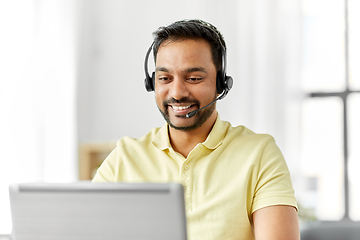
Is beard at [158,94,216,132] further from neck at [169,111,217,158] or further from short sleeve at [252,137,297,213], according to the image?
short sleeve at [252,137,297,213]

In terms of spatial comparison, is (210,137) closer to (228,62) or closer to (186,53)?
(186,53)

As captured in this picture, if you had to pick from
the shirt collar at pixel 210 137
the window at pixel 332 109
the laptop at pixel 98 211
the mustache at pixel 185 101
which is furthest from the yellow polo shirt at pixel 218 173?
the window at pixel 332 109

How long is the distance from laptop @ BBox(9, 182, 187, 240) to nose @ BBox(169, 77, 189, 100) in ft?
1.68

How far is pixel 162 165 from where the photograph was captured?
118 centimetres

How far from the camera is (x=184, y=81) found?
113 centimetres

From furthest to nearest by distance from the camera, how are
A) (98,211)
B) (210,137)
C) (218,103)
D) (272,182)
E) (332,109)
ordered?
(332,109)
(218,103)
(210,137)
(272,182)
(98,211)

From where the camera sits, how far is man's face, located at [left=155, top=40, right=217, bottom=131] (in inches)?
44.1

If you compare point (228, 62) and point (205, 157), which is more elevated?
point (228, 62)

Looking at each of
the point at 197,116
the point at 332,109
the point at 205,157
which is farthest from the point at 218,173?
the point at 332,109

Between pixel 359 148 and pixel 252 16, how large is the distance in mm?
1186

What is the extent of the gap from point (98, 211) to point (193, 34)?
2.12 feet

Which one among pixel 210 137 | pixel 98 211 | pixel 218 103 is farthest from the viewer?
pixel 218 103

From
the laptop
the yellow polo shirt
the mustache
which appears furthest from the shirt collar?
the laptop

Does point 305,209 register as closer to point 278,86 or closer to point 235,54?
point 278,86
